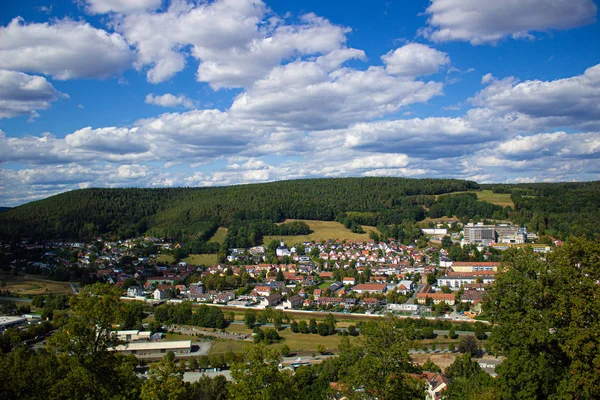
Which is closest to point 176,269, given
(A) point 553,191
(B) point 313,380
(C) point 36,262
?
(C) point 36,262

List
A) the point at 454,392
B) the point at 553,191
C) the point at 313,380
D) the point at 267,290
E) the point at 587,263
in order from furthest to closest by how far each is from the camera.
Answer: the point at 553,191
the point at 267,290
the point at 313,380
the point at 454,392
the point at 587,263

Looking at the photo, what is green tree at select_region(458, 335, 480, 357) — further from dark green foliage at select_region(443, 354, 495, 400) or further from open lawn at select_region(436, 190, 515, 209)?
open lawn at select_region(436, 190, 515, 209)

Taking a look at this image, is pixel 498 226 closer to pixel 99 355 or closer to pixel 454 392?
pixel 454 392

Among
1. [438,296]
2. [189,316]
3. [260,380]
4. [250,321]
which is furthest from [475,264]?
[260,380]

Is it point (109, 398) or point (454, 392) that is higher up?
point (109, 398)

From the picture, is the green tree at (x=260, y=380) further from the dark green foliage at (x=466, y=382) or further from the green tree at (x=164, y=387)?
the dark green foliage at (x=466, y=382)

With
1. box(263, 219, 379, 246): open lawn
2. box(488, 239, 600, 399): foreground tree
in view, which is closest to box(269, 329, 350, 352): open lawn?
box(488, 239, 600, 399): foreground tree
